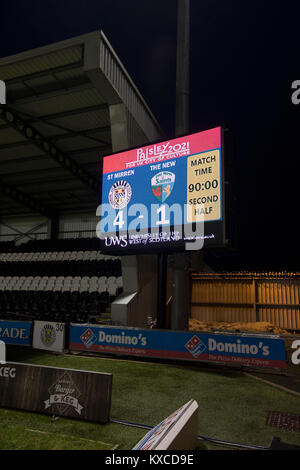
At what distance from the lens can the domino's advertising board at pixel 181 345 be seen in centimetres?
709

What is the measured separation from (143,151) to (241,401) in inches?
281

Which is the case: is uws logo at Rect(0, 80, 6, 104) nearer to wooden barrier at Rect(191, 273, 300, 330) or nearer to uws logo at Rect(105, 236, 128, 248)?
uws logo at Rect(105, 236, 128, 248)

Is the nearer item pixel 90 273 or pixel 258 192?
pixel 90 273

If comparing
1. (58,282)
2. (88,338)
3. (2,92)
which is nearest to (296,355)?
(88,338)

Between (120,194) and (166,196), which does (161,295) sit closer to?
(166,196)

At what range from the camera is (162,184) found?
893cm

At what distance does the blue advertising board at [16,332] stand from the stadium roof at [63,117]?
7311 millimetres

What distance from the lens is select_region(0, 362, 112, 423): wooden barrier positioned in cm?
444

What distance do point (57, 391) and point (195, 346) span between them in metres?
3.93

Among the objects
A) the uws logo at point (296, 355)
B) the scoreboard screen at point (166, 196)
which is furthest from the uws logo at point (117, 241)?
the uws logo at point (296, 355)

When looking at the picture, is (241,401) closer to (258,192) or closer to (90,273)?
(90,273)

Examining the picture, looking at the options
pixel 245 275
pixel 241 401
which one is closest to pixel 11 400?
pixel 241 401

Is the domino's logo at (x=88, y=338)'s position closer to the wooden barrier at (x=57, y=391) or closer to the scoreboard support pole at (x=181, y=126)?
the scoreboard support pole at (x=181, y=126)

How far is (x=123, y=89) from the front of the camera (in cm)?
1148
